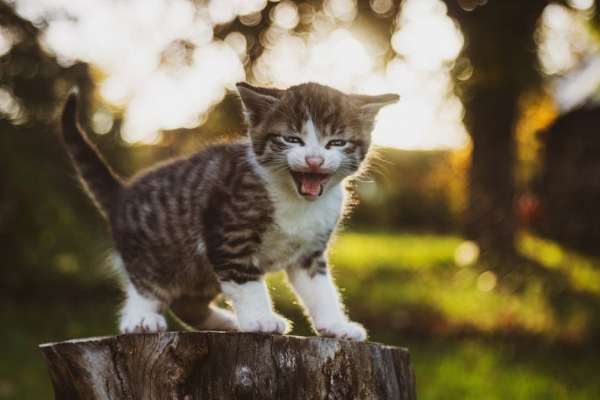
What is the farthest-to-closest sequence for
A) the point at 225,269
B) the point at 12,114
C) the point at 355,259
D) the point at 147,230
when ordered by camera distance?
1. the point at 355,259
2. the point at 12,114
3. the point at 147,230
4. the point at 225,269

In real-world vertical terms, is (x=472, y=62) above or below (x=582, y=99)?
above

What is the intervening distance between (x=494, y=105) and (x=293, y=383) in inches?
366

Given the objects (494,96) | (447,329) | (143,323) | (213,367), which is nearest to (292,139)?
(213,367)

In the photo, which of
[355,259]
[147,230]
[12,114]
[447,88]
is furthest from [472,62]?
[147,230]

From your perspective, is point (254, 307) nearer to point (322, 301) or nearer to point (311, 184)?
point (322, 301)

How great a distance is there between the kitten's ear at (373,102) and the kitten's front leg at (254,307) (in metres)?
0.94

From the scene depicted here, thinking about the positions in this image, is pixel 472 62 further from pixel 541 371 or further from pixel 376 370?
pixel 376 370

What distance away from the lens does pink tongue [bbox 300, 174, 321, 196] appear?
2.74 m

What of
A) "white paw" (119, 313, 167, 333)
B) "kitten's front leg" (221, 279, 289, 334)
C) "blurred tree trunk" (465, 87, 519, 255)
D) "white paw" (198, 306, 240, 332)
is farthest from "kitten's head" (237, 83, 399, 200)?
"blurred tree trunk" (465, 87, 519, 255)

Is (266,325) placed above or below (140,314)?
above

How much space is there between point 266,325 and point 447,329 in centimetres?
534

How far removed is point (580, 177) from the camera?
50.4ft

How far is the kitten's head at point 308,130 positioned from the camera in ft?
9.05

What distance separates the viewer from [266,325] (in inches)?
106
